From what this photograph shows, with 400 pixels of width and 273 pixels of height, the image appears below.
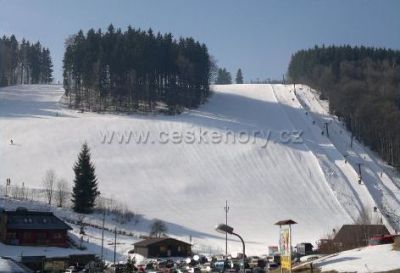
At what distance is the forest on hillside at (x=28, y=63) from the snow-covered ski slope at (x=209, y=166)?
37.8 metres

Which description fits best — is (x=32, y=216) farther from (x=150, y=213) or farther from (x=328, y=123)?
(x=328, y=123)

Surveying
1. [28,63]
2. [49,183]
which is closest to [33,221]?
[49,183]

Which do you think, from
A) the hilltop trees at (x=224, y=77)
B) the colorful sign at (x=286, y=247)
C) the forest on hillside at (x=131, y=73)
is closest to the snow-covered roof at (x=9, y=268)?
the colorful sign at (x=286, y=247)

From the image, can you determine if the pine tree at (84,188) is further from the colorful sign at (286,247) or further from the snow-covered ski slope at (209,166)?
the colorful sign at (286,247)

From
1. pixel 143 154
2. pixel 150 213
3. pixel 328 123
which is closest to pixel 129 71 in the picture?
pixel 143 154

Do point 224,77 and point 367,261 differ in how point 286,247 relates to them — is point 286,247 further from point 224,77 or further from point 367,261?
point 224,77

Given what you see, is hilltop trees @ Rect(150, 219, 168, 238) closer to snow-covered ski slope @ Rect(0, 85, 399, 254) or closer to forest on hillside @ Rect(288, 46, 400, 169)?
snow-covered ski slope @ Rect(0, 85, 399, 254)

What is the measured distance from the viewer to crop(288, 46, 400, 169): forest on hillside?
3561 inches

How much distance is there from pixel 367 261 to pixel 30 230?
35901 millimetres

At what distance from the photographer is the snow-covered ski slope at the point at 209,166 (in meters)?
60.0

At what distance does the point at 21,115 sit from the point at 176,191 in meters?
36.3

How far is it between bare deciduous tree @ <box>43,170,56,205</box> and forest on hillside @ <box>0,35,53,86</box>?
225 feet

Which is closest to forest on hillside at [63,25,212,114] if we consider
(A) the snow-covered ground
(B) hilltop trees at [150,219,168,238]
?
(B) hilltop trees at [150,219,168,238]

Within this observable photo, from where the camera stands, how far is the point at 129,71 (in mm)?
96938
